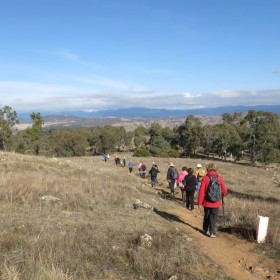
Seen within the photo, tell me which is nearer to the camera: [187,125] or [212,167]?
[212,167]

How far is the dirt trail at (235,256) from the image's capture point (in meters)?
6.50

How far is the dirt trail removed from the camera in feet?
21.3

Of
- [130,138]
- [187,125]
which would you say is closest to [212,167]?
[187,125]

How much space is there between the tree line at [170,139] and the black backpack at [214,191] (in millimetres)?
57753

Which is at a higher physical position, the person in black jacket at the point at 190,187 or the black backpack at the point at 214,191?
the black backpack at the point at 214,191

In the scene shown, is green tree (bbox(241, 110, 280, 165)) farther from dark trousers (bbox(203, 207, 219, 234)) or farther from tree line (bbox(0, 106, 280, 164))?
dark trousers (bbox(203, 207, 219, 234))

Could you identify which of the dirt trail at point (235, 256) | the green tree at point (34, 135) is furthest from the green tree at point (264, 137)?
the dirt trail at point (235, 256)

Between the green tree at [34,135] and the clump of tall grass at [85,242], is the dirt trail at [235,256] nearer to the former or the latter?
the clump of tall grass at [85,242]

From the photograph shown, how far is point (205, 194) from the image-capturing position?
8742mm

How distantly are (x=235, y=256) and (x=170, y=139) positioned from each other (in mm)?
93608

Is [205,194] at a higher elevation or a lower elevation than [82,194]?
higher

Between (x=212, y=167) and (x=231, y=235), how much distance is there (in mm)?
1933

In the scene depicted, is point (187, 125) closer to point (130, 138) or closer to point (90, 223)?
point (130, 138)

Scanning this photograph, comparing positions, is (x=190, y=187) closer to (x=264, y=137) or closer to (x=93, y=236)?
(x=93, y=236)
